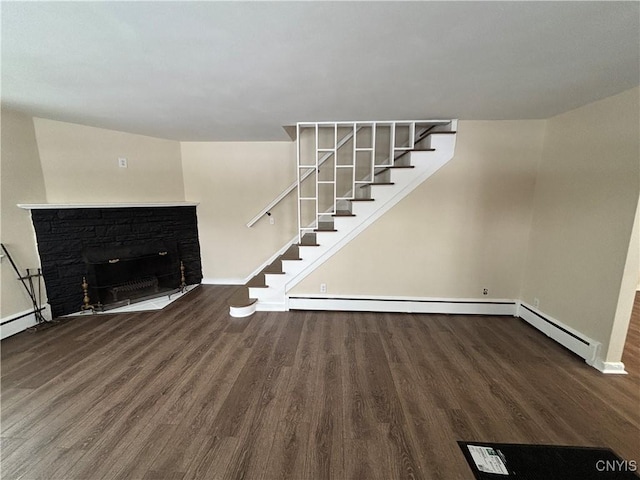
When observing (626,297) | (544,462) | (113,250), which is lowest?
(544,462)

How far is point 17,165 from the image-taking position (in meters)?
2.73

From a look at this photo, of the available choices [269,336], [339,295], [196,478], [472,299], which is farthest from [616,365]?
[196,478]

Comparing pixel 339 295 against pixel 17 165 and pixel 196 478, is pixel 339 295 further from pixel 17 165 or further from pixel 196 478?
pixel 17 165

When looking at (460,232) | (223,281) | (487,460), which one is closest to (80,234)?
(223,281)

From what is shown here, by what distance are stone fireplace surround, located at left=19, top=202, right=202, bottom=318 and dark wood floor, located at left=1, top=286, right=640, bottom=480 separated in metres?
0.53

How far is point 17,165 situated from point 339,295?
155 inches

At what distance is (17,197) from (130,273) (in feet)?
4.65

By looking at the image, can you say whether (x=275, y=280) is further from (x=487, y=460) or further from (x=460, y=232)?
(x=487, y=460)

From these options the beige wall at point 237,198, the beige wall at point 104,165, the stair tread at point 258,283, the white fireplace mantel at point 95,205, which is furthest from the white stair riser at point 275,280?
the beige wall at point 104,165

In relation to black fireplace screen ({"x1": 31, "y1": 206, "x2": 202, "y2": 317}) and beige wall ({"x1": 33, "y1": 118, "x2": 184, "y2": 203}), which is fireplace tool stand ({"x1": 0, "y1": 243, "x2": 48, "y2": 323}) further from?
beige wall ({"x1": 33, "y1": 118, "x2": 184, "y2": 203})

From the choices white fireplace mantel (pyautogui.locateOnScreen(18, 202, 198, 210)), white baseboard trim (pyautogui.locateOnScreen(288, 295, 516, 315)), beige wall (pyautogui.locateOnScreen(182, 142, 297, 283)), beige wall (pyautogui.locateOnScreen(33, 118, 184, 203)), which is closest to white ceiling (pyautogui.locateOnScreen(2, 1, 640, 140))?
beige wall (pyautogui.locateOnScreen(33, 118, 184, 203))

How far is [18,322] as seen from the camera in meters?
2.77

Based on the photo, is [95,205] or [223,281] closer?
[95,205]

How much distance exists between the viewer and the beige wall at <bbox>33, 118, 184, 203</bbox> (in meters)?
3.01
